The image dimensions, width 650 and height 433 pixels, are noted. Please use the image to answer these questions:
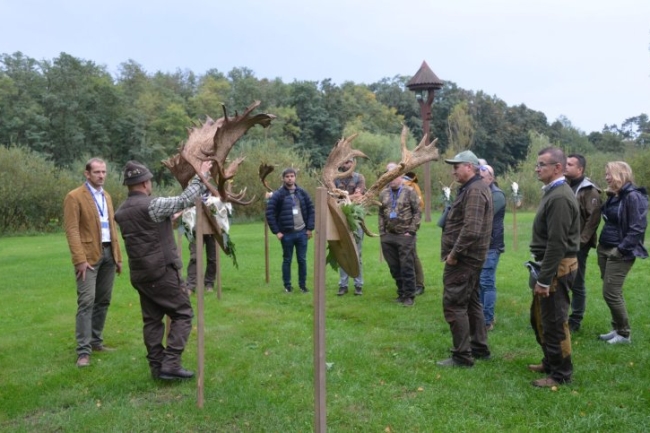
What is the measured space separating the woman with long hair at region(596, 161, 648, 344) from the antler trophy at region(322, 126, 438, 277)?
2.31 m

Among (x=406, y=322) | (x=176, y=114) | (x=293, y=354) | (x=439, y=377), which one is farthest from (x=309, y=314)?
(x=176, y=114)

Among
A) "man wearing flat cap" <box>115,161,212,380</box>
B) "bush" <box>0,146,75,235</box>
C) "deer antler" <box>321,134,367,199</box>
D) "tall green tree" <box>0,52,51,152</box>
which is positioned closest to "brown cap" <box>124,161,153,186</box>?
"man wearing flat cap" <box>115,161,212,380</box>

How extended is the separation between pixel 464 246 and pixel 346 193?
57.7 inches

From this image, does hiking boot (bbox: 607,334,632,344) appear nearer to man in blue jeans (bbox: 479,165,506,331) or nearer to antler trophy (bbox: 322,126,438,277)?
man in blue jeans (bbox: 479,165,506,331)

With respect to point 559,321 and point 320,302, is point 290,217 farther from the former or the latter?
point 320,302

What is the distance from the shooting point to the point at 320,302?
3.93 meters

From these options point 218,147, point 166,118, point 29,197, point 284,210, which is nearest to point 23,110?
point 166,118

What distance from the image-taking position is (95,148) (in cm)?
4791

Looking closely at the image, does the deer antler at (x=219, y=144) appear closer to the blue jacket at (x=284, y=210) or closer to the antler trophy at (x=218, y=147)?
the antler trophy at (x=218, y=147)

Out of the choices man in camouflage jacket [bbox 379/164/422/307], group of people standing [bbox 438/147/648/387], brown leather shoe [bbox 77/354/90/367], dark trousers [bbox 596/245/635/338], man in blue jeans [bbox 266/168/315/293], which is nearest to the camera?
group of people standing [bbox 438/147/648/387]

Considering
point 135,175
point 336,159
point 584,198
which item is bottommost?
point 584,198

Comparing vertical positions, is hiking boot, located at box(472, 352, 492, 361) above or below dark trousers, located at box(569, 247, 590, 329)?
below

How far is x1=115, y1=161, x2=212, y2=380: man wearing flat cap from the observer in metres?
5.31

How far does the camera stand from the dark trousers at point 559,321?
5.22 m
